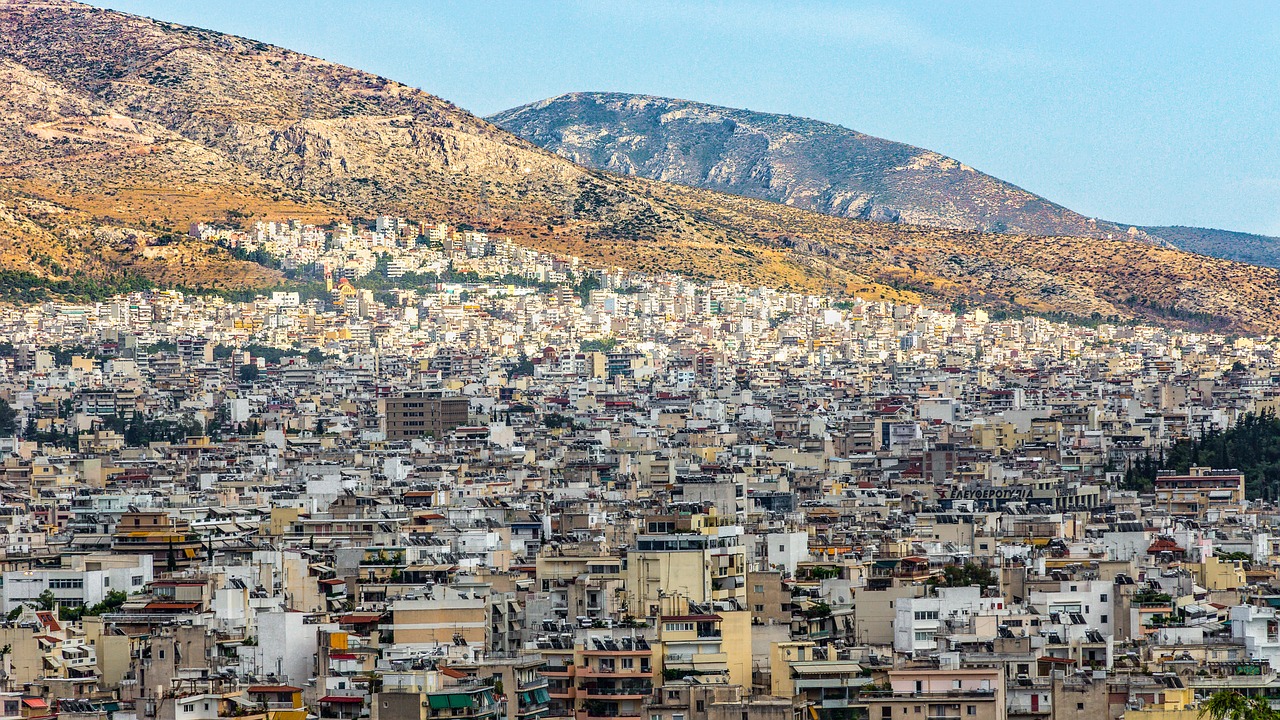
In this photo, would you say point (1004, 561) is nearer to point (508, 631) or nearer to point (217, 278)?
point (508, 631)

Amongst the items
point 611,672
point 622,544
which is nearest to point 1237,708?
point 611,672

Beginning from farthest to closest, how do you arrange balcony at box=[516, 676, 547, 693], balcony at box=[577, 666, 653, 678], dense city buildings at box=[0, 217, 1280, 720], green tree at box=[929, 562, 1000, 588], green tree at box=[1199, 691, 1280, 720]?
green tree at box=[929, 562, 1000, 588] < balcony at box=[577, 666, 653, 678] < dense city buildings at box=[0, 217, 1280, 720] < balcony at box=[516, 676, 547, 693] < green tree at box=[1199, 691, 1280, 720]

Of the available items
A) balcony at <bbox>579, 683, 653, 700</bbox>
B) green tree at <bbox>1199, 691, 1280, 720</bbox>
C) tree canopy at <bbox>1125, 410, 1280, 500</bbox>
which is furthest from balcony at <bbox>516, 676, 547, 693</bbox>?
tree canopy at <bbox>1125, 410, 1280, 500</bbox>

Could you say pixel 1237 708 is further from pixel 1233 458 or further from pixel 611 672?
pixel 1233 458

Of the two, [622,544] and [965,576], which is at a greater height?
[622,544]

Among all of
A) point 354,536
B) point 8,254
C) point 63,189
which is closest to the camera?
point 354,536

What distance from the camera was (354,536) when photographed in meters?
66.1

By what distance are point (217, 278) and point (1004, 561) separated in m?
135

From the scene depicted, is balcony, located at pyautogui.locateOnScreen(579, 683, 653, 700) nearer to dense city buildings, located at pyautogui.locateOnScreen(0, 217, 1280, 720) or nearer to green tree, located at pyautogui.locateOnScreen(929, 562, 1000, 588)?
dense city buildings, located at pyautogui.locateOnScreen(0, 217, 1280, 720)

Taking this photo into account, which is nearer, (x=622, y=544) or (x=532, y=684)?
(x=532, y=684)

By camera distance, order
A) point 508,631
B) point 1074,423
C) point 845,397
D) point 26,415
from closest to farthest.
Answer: point 508,631
point 1074,423
point 26,415
point 845,397

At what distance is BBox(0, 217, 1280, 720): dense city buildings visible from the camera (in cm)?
3991

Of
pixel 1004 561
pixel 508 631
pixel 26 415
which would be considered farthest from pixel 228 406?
pixel 508 631

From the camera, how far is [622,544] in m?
56.7
